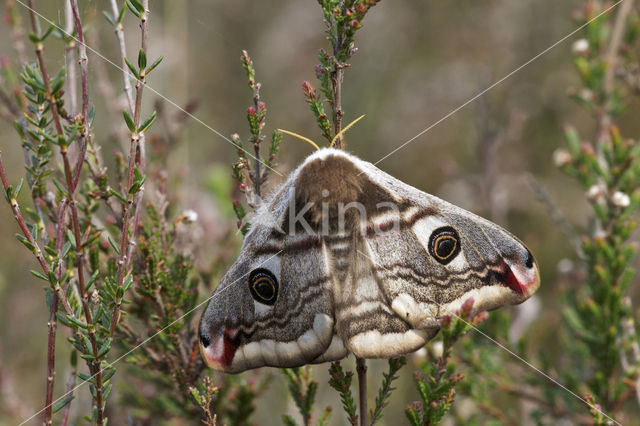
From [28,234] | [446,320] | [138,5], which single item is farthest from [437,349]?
[138,5]

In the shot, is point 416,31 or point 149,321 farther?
point 416,31

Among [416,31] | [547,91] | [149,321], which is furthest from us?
[416,31]

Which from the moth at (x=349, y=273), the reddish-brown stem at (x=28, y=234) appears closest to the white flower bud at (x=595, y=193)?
the moth at (x=349, y=273)

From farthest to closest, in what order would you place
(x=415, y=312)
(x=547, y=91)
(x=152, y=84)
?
(x=547, y=91)
(x=152, y=84)
(x=415, y=312)

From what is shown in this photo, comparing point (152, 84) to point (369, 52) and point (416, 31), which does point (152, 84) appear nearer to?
point (369, 52)

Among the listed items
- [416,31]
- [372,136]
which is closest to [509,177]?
[372,136]

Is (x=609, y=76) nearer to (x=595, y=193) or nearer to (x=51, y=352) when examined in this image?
(x=595, y=193)

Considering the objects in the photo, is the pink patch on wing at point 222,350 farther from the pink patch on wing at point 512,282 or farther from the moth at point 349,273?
the pink patch on wing at point 512,282
